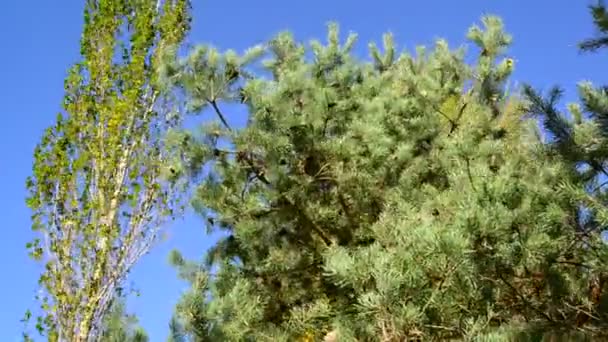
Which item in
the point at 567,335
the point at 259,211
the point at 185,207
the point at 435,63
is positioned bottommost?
the point at 567,335

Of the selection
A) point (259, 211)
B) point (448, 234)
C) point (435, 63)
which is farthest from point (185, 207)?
point (448, 234)

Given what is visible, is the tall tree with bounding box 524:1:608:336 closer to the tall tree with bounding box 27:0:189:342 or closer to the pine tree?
the pine tree

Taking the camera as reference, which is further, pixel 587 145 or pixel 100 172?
pixel 100 172

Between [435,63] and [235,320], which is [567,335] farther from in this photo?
[435,63]

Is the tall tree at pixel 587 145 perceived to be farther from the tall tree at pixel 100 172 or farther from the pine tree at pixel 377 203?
the tall tree at pixel 100 172

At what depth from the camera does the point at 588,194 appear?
8.87 feet

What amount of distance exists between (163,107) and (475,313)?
3230 millimetres

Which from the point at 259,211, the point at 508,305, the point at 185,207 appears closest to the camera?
the point at 508,305

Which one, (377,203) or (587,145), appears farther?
(377,203)

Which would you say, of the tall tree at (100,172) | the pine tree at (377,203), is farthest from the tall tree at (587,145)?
the tall tree at (100,172)

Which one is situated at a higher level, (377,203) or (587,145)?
(377,203)

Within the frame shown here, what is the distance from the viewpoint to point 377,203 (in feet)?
14.3

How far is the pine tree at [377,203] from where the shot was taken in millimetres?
2705

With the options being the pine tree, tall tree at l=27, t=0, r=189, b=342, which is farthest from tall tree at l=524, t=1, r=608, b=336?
tall tree at l=27, t=0, r=189, b=342
